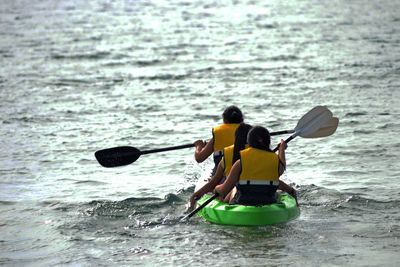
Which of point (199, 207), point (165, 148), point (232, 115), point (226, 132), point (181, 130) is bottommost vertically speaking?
point (181, 130)

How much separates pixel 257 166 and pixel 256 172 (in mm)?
69

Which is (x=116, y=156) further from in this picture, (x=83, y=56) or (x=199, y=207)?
(x=83, y=56)

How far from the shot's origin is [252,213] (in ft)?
28.1

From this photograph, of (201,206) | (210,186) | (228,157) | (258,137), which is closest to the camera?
(258,137)

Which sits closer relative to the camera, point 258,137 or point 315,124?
point 258,137

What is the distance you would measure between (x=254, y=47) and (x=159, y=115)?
10209 millimetres

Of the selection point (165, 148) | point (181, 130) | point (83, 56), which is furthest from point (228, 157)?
point (83, 56)

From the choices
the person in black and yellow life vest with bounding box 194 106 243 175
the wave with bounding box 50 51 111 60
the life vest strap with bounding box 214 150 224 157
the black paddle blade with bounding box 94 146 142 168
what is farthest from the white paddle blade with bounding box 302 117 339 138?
the wave with bounding box 50 51 111 60

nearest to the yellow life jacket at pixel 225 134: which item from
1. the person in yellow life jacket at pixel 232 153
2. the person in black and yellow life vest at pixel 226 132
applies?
the person in black and yellow life vest at pixel 226 132

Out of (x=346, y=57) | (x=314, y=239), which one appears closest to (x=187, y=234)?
(x=314, y=239)

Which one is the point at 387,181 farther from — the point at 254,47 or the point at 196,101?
the point at 254,47

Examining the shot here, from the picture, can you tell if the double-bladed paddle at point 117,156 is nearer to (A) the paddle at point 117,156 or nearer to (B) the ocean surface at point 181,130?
(A) the paddle at point 117,156

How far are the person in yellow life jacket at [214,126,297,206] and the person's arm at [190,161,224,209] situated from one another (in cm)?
41

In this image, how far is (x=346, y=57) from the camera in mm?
22969
